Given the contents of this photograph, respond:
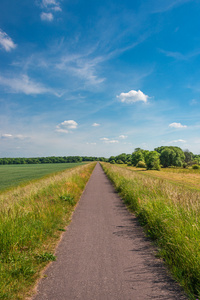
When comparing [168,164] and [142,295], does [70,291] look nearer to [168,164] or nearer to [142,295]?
[142,295]

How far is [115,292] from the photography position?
9.59 ft

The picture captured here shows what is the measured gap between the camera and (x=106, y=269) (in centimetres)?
361

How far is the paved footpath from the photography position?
2.90 metres

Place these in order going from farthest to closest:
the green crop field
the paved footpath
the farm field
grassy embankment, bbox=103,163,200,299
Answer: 1. the green crop field
2. the farm field
3. grassy embankment, bbox=103,163,200,299
4. the paved footpath

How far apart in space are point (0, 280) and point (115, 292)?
2254 mm

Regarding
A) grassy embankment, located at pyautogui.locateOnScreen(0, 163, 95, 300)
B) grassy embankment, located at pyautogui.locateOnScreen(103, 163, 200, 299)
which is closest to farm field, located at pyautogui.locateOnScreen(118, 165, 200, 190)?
grassy embankment, located at pyautogui.locateOnScreen(103, 163, 200, 299)

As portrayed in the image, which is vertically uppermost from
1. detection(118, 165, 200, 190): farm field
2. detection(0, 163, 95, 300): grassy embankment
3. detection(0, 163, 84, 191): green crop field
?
detection(0, 163, 95, 300): grassy embankment

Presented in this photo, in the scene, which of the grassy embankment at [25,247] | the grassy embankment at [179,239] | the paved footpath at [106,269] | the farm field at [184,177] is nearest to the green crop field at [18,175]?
the grassy embankment at [25,247]

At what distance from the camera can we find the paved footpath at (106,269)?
2898mm

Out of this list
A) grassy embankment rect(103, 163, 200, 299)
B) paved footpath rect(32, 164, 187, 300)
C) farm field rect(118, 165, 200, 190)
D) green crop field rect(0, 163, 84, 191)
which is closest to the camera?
paved footpath rect(32, 164, 187, 300)

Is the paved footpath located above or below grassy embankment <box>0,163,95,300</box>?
below

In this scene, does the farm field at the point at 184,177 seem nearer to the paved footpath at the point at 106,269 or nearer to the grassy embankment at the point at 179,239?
the grassy embankment at the point at 179,239

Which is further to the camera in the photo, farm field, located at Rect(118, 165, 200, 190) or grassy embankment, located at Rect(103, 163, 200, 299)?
farm field, located at Rect(118, 165, 200, 190)

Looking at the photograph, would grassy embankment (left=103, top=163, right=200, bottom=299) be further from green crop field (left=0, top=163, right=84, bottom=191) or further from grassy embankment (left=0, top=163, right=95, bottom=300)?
green crop field (left=0, top=163, right=84, bottom=191)
